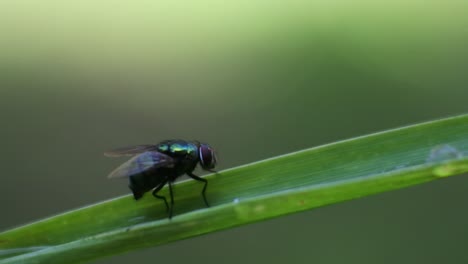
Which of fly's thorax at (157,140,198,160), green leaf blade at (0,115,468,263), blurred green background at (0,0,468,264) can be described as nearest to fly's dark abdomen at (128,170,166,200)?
fly's thorax at (157,140,198,160)

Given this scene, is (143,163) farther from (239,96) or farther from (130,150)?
(239,96)

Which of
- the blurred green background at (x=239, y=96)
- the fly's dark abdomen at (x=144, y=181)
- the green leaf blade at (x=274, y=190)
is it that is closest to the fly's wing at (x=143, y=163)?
the fly's dark abdomen at (x=144, y=181)

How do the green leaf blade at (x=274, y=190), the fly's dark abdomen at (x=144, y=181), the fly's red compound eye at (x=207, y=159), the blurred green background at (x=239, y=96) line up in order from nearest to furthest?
the green leaf blade at (x=274, y=190) < the fly's dark abdomen at (x=144, y=181) < the fly's red compound eye at (x=207, y=159) < the blurred green background at (x=239, y=96)

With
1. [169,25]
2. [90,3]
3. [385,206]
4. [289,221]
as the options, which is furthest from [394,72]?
[90,3]

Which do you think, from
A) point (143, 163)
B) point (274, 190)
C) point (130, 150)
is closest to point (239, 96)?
point (130, 150)

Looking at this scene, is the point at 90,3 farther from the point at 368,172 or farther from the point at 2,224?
the point at 368,172

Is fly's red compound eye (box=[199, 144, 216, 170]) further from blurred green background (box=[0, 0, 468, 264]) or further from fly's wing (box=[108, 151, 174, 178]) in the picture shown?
blurred green background (box=[0, 0, 468, 264])

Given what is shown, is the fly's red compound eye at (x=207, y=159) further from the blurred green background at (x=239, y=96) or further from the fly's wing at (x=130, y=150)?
the blurred green background at (x=239, y=96)
